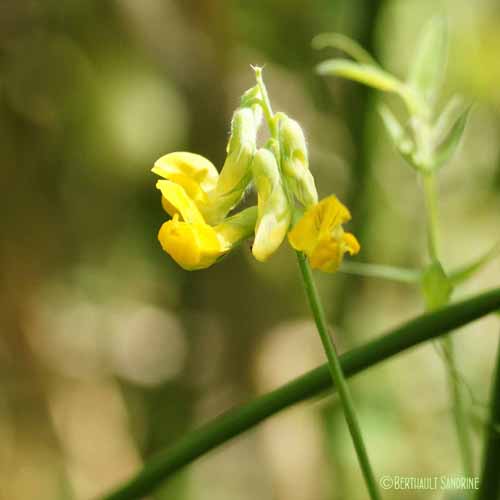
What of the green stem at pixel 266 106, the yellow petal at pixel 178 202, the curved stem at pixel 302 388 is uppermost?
the green stem at pixel 266 106

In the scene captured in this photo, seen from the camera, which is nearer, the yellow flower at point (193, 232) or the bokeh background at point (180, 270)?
the yellow flower at point (193, 232)

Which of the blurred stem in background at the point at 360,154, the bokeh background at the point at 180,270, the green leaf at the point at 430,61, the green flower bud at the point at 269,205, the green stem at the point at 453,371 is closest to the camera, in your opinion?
the green flower bud at the point at 269,205

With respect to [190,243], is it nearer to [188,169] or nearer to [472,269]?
[188,169]

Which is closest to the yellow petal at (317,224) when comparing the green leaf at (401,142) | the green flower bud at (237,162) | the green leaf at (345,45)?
the green flower bud at (237,162)

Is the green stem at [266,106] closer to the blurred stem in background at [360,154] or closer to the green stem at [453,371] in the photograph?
the green stem at [453,371]

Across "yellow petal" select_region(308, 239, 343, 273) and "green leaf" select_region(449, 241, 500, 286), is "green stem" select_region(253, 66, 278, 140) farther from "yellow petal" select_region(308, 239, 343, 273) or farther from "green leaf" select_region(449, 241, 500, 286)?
"green leaf" select_region(449, 241, 500, 286)

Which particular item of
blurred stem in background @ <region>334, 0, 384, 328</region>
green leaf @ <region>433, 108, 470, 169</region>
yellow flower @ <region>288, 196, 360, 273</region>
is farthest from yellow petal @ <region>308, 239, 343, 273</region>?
blurred stem in background @ <region>334, 0, 384, 328</region>

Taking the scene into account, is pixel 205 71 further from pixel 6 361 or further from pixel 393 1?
pixel 6 361
